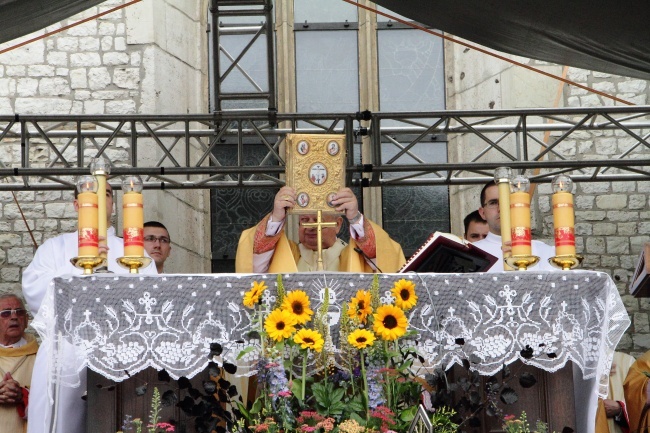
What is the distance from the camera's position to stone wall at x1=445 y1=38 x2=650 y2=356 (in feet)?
37.5

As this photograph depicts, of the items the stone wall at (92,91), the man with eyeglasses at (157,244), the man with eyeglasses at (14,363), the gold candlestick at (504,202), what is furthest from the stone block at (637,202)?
the gold candlestick at (504,202)

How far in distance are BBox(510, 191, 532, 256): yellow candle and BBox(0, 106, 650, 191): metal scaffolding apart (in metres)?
3.47

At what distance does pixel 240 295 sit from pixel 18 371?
139 inches

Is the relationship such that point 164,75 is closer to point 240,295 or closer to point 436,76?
point 436,76

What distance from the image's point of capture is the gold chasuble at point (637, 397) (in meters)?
8.35

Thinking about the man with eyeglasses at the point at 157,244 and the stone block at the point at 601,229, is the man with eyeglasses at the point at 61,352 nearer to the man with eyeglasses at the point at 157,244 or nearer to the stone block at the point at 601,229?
the man with eyeglasses at the point at 157,244

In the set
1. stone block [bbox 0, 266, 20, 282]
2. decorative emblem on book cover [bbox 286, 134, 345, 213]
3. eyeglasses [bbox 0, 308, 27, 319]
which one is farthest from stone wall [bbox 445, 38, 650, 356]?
decorative emblem on book cover [bbox 286, 134, 345, 213]

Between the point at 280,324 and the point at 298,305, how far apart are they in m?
0.13

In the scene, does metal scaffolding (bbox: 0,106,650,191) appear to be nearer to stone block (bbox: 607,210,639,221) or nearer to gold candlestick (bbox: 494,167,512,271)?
stone block (bbox: 607,210,639,221)

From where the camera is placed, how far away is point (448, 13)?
7.45 metres

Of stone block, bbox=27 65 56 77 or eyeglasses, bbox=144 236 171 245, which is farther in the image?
stone block, bbox=27 65 56 77

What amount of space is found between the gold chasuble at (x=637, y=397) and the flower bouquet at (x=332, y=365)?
3618 millimetres

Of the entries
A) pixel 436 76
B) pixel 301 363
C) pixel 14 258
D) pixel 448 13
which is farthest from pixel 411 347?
pixel 436 76

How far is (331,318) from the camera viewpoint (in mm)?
5219
